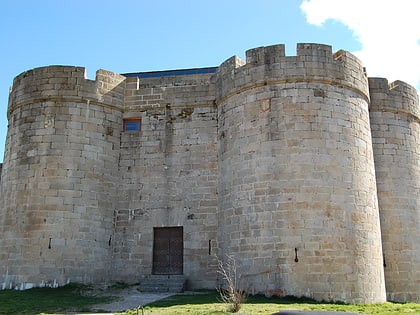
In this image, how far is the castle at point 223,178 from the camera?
42.3 feet

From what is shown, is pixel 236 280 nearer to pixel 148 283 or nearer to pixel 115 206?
pixel 148 283

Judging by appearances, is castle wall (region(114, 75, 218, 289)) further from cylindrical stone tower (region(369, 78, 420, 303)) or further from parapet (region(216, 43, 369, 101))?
cylindrical stone tower (region(369, 78, 420, 303))

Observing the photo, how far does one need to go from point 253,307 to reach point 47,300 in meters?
5.30

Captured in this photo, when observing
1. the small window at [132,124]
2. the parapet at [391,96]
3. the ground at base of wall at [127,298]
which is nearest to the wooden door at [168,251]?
the ground at base of wall at [127,298]

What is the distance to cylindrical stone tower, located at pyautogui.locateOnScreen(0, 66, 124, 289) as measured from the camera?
1425 centimetres

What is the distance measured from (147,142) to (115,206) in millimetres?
2307

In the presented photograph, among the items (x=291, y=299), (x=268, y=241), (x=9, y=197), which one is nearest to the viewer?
(x=291, y=299)

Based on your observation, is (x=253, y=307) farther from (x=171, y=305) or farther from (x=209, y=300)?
(x=171, y=305)

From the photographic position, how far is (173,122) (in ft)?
52.5

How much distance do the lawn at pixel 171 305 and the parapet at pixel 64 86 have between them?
6028mm

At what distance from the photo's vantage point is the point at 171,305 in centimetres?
1123

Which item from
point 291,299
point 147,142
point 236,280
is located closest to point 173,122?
point 147,142

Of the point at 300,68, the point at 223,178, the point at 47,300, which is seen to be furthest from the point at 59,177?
the point at 300,68

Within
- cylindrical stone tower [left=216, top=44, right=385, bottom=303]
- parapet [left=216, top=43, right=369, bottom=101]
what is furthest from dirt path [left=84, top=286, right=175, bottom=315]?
parapet [left=216, top=43, right=369, bottom=101]
